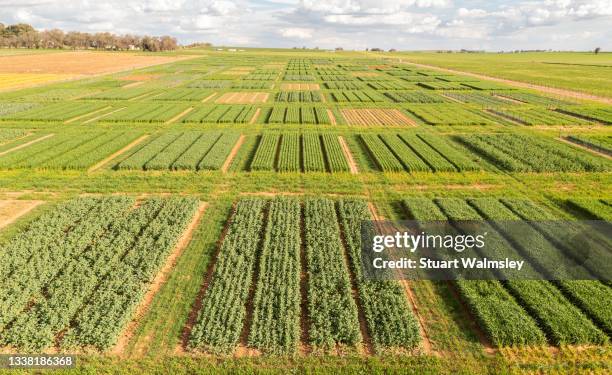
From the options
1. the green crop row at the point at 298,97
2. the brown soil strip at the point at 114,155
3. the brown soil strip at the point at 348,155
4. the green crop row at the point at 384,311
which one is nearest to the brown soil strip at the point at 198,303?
the green crop row at the point at 384,311

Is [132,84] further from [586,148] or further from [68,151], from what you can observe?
A: [586,148]

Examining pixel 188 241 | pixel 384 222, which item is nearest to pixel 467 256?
pixel 384 222

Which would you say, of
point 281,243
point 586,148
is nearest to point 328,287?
point 281,243

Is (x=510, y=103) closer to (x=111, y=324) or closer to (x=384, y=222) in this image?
(x=384, y=222)

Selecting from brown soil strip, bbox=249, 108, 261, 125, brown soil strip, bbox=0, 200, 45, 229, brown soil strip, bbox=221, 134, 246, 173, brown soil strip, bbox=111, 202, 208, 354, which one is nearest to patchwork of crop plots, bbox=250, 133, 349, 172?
brown soil strip, bbox=221, 134, 246, 173

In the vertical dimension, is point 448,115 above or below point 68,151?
above
